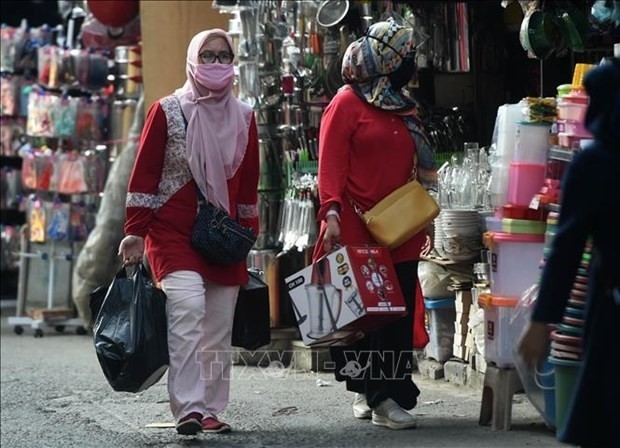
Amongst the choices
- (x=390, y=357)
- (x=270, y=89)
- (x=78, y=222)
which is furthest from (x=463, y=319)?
(x=78, y=222)

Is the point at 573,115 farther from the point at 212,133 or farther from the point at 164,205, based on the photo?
the point at 164,205

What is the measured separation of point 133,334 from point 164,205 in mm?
647

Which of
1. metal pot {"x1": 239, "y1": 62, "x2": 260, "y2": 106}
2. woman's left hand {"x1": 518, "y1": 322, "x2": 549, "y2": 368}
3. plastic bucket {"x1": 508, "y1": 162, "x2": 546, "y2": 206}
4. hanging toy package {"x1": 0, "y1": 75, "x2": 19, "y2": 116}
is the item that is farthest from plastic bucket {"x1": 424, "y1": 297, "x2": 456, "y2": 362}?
hanging toy package {"x1": 0, "y1": 75, "x2": 19, "y2": 116}

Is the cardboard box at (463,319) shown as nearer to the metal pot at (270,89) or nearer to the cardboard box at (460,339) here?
the cardboard box at (460,339)

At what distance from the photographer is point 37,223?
1220 cm

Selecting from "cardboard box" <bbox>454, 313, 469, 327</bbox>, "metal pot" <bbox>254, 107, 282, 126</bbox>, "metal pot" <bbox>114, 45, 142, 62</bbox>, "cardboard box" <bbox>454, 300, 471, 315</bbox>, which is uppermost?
"metal pot" <bbox>114, 45, 142, 62</bbox>

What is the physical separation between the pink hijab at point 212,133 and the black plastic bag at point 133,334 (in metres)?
0.51

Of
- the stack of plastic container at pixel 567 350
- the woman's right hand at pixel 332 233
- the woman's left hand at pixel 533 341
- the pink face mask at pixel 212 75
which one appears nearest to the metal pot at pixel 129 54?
the pink face mask at pixel 212 75

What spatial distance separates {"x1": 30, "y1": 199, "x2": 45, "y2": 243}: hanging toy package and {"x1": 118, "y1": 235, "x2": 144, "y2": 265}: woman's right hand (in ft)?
18.6

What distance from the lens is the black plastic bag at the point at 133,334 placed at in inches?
253

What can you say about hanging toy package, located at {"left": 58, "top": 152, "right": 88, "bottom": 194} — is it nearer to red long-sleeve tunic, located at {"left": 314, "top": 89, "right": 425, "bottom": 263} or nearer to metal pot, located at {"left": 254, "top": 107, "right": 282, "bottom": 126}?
metal pot, located at {"left": 254, "top": 107, "right": 282, "bottom": 126}

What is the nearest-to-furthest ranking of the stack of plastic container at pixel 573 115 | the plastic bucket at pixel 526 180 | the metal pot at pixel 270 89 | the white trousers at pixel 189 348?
the stack of plastic container at pixel 573 115, the plastic bucket at pixel 526 180, the white trousers at pixel 189 348, the metal pot at pixel 270 89

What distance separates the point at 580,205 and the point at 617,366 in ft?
1.39

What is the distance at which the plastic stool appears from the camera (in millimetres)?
6414
